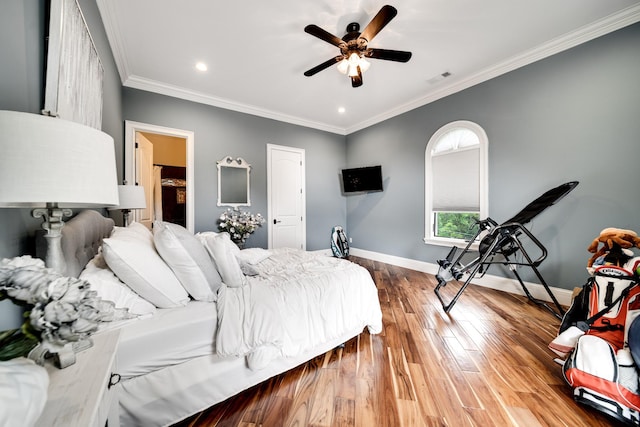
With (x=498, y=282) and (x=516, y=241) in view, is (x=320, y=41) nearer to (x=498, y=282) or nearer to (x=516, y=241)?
(x=516, y=241)

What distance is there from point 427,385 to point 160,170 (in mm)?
5995

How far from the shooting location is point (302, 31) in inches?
91.6

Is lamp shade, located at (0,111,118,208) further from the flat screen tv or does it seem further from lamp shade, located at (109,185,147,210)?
the flat screen tv

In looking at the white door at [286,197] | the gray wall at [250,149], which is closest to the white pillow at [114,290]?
the gray wall at [250,149]

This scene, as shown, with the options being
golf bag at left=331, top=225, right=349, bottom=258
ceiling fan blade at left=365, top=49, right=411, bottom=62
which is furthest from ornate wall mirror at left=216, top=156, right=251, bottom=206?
ceiling fan blade at left=365, top=49, right=411, bottom=62

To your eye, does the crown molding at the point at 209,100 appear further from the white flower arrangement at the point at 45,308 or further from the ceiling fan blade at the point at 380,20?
the white flower arrangement at the point at 45,308

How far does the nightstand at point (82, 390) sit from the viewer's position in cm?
48

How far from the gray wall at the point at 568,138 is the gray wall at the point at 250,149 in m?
2.31

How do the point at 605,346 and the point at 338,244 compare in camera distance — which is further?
the point at 338,244

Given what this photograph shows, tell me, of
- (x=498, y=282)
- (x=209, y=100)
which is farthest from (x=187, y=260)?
(x=498, y=282)

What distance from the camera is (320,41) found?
246 cm

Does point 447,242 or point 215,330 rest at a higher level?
point 447,242

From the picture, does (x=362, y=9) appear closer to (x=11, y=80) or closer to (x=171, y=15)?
(x=171, y=15)

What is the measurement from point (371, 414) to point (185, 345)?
1.05 metres
